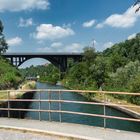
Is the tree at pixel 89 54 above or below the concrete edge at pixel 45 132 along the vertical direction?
above

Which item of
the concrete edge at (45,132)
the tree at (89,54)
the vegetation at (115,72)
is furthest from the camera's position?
the tree at (89,54)

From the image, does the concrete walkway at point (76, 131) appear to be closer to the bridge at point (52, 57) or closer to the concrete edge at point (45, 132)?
the concrete edge at point (45, 132)

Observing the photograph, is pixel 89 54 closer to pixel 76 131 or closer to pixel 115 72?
pixel 115 72

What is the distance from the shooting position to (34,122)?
12438 millimetres

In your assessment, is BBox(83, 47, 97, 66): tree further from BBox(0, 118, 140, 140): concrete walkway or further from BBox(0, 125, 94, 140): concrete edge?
BBox(0, 125, 94, 140): concrete edge

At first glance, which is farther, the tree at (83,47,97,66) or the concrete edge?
the tree at (83,47,97,66)

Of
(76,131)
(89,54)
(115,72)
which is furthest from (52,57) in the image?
(76,131)

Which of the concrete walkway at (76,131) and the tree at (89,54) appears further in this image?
the tree at (89,54)

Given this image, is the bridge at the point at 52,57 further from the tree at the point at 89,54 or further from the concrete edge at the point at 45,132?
the concrete edge at the point at 45,132

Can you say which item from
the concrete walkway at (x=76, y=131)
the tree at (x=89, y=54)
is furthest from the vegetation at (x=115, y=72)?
the concrete walkway at (x=76, y=131)

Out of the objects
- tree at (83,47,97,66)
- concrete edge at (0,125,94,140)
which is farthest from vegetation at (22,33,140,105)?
concrete edge at (0,125,94,140)

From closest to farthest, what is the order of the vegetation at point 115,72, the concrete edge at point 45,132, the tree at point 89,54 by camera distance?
the concrete edge at point 45,132
the vegetation at point 115,72
the tree at point 89,54

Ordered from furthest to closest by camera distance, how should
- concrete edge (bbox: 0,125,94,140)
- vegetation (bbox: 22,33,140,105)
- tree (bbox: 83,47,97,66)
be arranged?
tree (bbox: 83,47,97,66) < vegetation (bbox: 22,33,140,105) < concrete edge (bbox: 0,125,94,140)

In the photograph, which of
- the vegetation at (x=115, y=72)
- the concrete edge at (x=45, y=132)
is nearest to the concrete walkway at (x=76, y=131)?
the concrete edge at (x=45, y=132)
